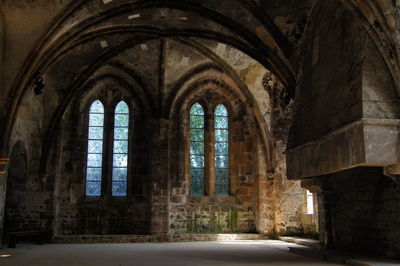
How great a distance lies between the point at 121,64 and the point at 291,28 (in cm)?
579

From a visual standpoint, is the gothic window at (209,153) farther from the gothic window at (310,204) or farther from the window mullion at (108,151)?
the gothic window at (310,204)

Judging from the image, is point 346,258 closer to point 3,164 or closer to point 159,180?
point 159,180

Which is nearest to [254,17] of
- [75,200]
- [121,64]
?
[121,64]

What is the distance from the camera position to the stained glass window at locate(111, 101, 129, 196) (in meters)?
13.0

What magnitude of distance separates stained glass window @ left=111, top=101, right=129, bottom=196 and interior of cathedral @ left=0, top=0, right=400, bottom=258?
0.04 m

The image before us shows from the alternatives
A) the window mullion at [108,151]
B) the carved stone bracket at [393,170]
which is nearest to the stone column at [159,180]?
the window mullion at [108,151]

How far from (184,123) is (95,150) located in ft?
9.19

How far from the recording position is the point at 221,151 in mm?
13656

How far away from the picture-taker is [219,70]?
13141mm

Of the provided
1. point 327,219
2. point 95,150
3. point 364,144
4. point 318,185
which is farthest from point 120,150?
point 364,144

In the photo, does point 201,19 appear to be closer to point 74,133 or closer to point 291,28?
point 291,28

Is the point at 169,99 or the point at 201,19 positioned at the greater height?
the point at 201,19

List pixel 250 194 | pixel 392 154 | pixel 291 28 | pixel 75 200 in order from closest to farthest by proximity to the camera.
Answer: pixel 392 154 < pixel 291 28 < pixel 75 200 < pixel 250 194

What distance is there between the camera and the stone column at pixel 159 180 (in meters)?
12.4
